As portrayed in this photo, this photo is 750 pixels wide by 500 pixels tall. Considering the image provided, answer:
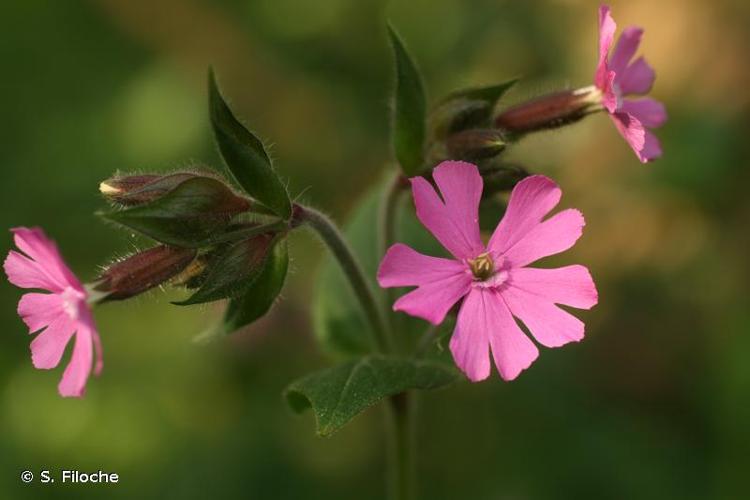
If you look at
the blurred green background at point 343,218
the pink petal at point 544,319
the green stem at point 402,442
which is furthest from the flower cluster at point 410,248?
the blurred green background at point 343,218

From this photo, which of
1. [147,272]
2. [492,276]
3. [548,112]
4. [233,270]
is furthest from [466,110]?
[147,272]

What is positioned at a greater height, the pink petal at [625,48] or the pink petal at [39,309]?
the pink petal at [625,48]

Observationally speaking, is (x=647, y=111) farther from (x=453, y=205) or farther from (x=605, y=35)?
(x=453, y=205)

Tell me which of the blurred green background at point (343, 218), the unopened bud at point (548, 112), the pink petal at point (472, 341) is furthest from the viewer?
the blurred green background at point (343, 218)

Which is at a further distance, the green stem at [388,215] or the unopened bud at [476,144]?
the green stem at [388,215]

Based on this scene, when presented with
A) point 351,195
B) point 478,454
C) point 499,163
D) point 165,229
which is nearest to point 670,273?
point 478,454

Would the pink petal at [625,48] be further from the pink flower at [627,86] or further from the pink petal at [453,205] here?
the pink petal at [453,205]
